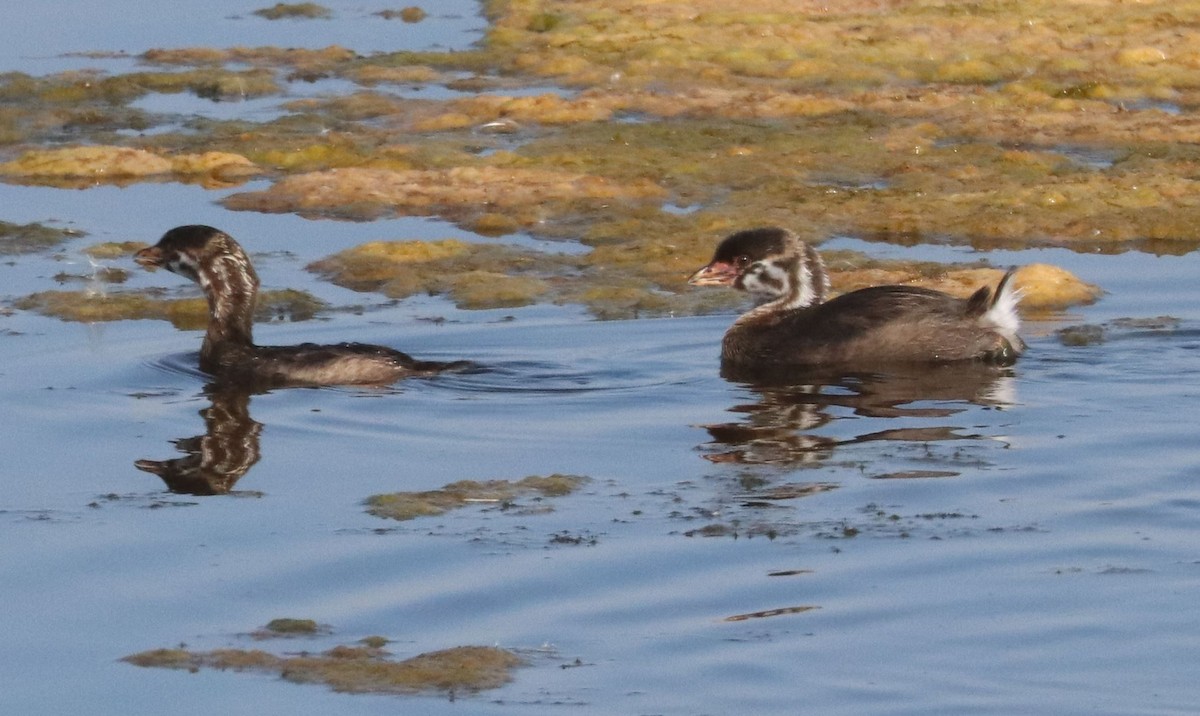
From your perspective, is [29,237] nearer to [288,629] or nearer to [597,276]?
[597,276]

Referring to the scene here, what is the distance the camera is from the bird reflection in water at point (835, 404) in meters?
10.9

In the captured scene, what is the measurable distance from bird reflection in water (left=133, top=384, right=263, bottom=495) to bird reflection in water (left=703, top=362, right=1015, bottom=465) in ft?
7.67

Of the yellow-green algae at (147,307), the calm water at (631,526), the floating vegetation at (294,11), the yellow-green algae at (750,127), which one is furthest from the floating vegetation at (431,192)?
the floating vegetation at (294,11)

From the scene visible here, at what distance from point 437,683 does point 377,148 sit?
12.8 m

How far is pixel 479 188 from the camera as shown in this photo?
18031 millimetres

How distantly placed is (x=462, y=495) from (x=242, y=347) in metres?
3.48

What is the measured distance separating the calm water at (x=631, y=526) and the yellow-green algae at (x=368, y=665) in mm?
89

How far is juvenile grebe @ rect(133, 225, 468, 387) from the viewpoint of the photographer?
→ 12312mm

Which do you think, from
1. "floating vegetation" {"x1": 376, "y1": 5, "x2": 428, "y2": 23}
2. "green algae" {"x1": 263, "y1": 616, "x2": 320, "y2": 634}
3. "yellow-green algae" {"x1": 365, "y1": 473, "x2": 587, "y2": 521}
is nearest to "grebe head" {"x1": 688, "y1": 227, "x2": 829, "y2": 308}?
"yellow-green algae" {"x1": 365, "y1": 473, "x2": 587, "y2": 521}

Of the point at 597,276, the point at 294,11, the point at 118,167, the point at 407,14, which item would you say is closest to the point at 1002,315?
the point at 597,276

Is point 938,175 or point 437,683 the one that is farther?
point 938,175

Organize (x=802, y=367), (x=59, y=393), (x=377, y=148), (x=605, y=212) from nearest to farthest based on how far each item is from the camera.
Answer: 1. (x=59, y=393)
2. (x=802, y=367)
3. (x=605, y=212)
4. (x=377, y=148)

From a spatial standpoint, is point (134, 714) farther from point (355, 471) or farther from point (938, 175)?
point (938, 175)

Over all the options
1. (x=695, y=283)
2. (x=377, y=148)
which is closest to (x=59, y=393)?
(x=695, y=283)
